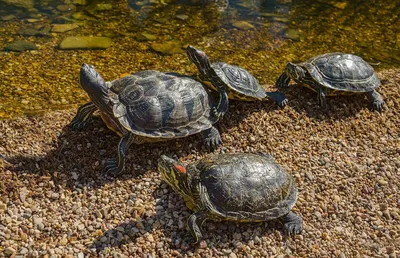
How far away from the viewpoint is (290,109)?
6.88 metres

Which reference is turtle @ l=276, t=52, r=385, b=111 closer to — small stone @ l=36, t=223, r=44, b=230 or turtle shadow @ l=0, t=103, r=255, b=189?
turtle shadow @ l=0, t=103, r=255, b=189

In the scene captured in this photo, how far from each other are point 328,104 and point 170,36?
4.14 metres

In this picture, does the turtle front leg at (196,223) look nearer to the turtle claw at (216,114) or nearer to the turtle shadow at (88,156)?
the turtle shadow at (88,156)

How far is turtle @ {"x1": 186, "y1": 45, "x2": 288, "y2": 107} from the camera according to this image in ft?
20.8

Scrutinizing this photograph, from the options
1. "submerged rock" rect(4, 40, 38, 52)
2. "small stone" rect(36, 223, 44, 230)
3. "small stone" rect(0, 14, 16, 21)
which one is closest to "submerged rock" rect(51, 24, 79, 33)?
"submerged rock" rect(4, 40, 38, 52)

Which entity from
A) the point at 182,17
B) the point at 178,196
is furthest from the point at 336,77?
the point at 182,17

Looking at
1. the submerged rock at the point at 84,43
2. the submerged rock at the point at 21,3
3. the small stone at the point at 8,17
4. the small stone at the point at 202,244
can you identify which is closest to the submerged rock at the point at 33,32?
the submerged rock at the point at 84,43

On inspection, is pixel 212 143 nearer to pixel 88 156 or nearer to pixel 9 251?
pixel 88 156

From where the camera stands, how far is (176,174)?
4816mm

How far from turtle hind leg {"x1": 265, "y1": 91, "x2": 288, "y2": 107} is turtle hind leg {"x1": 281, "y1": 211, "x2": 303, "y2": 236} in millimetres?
2238

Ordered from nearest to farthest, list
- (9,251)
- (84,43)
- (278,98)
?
1. (9,251)
2. (278,98)
3. (84,43)

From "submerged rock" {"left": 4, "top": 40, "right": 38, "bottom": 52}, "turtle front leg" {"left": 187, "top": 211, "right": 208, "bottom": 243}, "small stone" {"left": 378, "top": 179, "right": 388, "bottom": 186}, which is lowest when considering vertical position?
"submerged rock" {"left": 4, "top": 40, "right": 38, "bottom": 52}

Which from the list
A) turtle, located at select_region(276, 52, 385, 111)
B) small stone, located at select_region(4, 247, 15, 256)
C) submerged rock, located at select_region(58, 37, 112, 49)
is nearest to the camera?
small stone, located at select_region(4, 247, 15, 256)

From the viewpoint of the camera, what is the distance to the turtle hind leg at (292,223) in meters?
4.93
